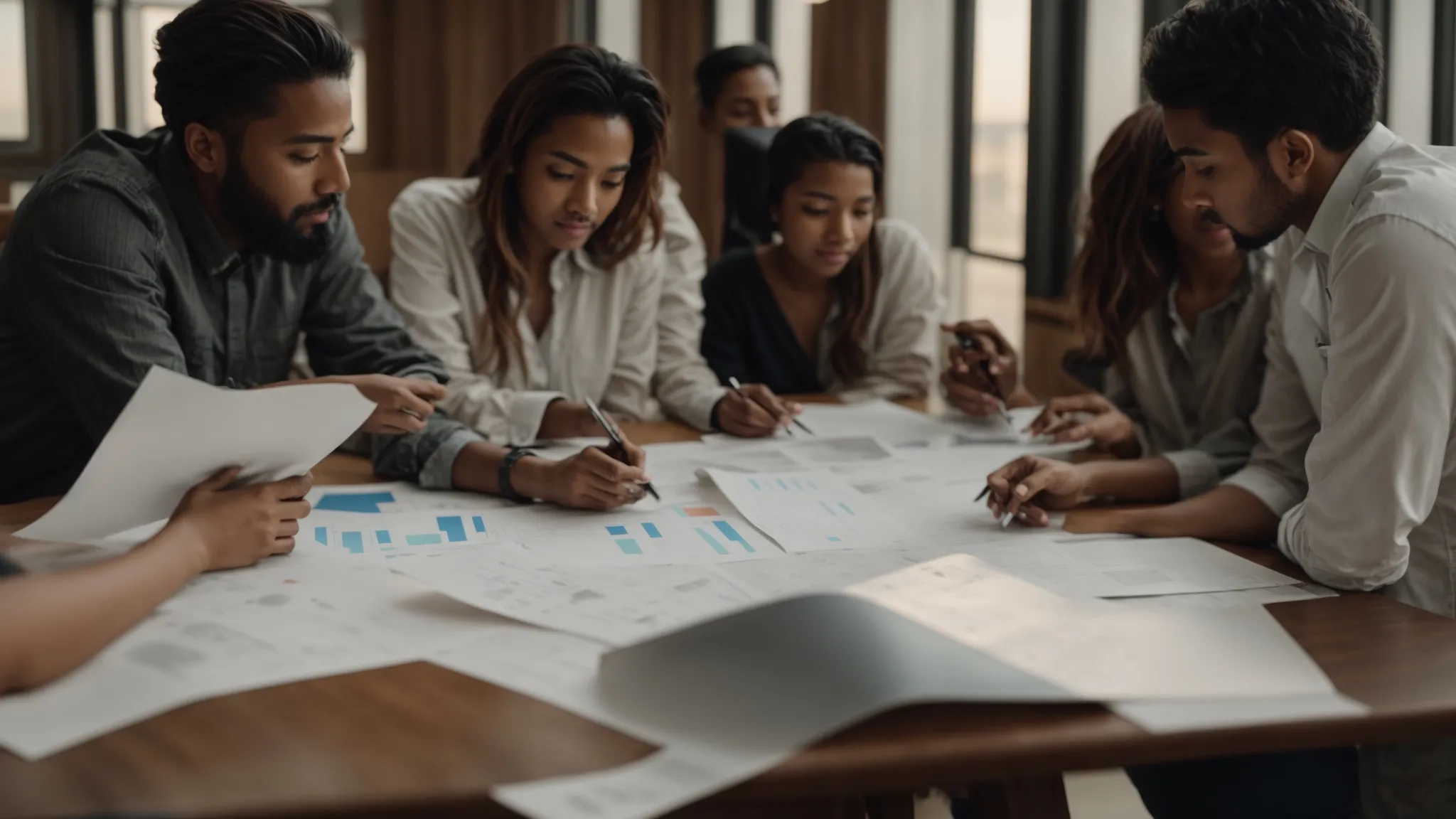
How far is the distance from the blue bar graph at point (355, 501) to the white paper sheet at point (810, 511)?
0.43 m

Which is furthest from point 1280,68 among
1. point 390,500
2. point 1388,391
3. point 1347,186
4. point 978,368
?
point 390,500

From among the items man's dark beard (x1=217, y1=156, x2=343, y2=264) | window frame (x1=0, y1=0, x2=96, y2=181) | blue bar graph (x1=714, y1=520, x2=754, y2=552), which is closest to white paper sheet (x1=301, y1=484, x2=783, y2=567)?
blue bar graph (x1=714, y1=520, x2=754, y2=552)

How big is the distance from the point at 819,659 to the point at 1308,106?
2.83 feet

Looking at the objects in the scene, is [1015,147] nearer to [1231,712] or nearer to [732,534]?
[732,534]

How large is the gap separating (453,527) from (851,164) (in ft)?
4.34

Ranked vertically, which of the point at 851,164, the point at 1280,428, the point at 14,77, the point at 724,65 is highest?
the point at 14,77

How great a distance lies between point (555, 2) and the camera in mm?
6910

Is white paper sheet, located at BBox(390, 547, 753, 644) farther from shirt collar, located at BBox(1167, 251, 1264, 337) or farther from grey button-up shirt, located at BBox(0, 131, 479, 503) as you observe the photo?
shirt collar, located at BBox(1167, 251, 1264, 337)

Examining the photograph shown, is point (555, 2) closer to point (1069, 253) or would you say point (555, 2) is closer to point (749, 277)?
point (1069, 253)

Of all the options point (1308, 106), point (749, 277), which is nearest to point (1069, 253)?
point (749, 277)

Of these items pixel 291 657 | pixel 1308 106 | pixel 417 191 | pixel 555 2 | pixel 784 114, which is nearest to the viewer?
pixel 291 657

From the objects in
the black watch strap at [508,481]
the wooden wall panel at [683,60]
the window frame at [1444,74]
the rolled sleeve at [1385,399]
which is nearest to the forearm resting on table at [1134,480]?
the rolled sleeve at [1385,399]

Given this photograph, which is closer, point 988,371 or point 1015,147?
point 988,371

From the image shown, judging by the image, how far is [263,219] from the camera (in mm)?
1692
